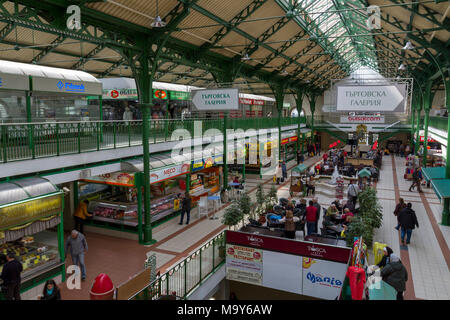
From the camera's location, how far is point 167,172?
14.2 m

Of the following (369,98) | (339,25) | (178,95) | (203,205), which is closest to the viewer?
(369,98)

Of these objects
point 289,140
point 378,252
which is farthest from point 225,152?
point 289,140

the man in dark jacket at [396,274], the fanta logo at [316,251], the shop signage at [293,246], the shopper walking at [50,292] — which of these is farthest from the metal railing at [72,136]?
the man in dark jacket at [396,274]

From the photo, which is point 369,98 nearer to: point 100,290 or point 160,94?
point 100,290

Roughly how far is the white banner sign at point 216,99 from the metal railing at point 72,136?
1714 mm

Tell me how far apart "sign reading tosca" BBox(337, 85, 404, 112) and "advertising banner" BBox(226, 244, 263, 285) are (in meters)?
6.16

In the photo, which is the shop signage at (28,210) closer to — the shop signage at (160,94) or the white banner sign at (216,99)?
the white banner sign at (216,99)

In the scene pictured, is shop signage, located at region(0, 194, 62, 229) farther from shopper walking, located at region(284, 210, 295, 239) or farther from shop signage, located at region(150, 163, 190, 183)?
shopper walking, located at region(284, 210, 295, 239)

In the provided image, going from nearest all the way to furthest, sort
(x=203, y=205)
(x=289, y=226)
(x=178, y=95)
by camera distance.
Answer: (x=289, y=226) < (x=203, y=205) < (x=178, y=95)

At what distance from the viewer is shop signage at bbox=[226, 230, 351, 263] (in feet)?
28.0

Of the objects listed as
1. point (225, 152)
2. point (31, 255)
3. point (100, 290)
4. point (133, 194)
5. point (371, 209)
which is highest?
point (225, 152)

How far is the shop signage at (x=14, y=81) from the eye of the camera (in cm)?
1009

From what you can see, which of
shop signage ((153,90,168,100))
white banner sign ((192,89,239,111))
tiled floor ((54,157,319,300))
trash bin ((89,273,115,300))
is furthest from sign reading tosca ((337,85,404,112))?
shop signage ((153,90,168,100))

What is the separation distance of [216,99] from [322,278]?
7.96 meters
